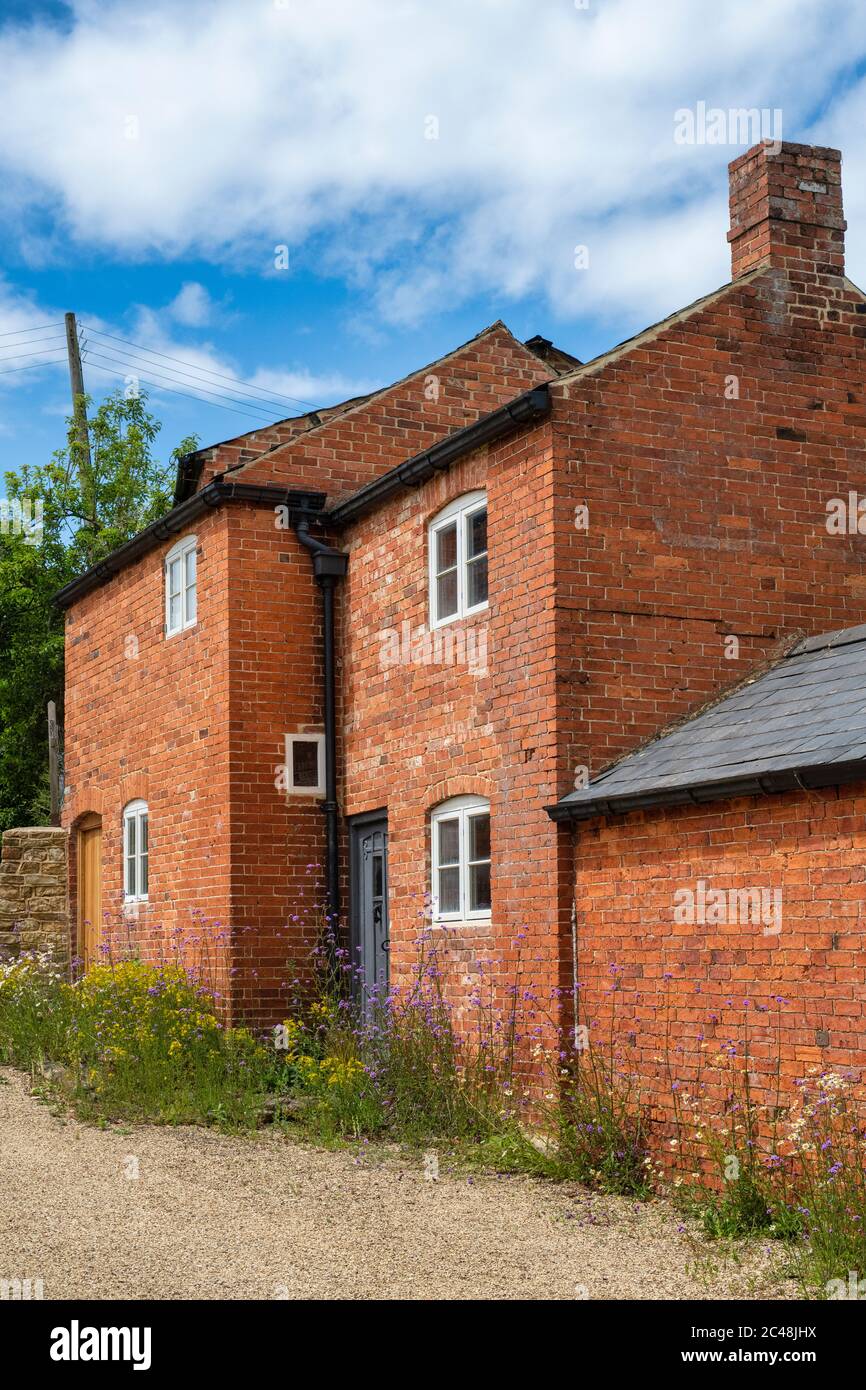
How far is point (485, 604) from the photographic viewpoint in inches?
474

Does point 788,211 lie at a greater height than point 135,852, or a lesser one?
greater

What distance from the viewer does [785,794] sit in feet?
28.3

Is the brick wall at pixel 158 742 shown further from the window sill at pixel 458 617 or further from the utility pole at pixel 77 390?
the utility pole at pixel 77 390

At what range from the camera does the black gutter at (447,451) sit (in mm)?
11242

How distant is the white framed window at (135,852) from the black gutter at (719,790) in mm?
7448

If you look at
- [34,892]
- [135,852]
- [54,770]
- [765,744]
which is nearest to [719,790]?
[765,744]

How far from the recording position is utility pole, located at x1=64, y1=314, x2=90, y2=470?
31328mm

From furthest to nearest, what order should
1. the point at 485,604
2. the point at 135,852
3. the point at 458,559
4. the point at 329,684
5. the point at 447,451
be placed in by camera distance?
the point at 135,852, the point at 329,684, the point at 458,559, the point at 447,451, the point at 485,604

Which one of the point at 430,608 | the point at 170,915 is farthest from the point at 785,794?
the point at 170,915

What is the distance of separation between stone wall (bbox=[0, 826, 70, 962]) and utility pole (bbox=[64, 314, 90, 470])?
44.5 feet

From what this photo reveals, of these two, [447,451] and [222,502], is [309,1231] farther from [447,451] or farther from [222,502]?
[222,502]

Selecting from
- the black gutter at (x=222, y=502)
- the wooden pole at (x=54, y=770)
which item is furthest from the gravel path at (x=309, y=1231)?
the wooden pole at (x=54, y=770)

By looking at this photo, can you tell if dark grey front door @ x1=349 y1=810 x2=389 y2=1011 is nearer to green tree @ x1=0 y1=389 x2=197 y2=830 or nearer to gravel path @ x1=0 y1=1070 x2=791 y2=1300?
gravel path @ x1=0 y1=1070 x2=791 y2=1300

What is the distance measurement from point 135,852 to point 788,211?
9.77 metres
